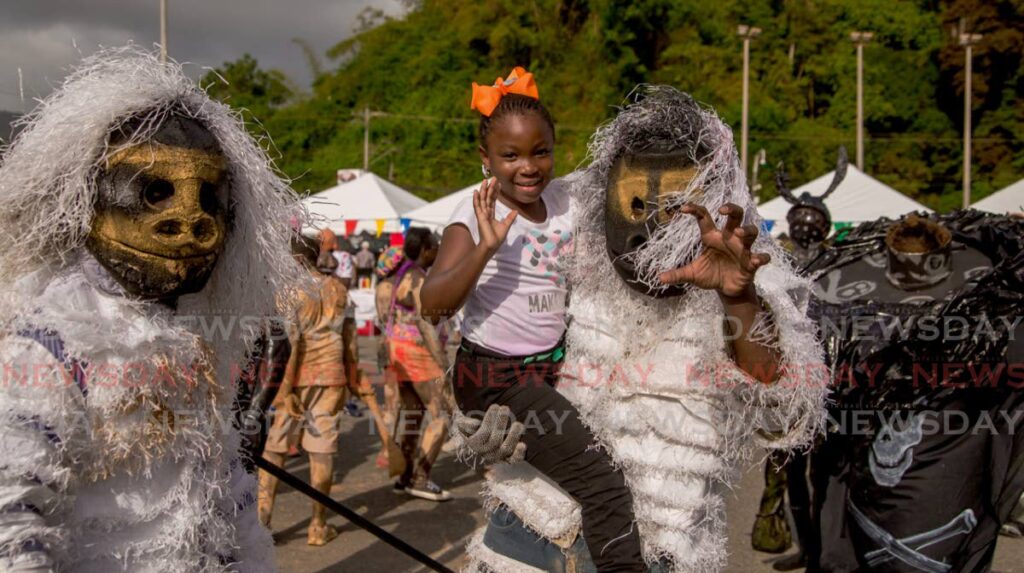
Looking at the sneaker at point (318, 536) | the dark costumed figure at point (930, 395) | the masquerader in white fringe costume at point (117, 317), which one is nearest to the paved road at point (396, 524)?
the sneaker at point (318, 536)

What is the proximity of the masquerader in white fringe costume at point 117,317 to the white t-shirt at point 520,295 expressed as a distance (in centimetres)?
77

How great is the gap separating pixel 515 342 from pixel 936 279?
185 cm

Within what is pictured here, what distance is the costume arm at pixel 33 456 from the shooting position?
1.62 metres

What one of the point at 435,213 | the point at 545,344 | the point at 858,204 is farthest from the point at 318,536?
the point at 858,204

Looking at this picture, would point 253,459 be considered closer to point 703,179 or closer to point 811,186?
point 703,179

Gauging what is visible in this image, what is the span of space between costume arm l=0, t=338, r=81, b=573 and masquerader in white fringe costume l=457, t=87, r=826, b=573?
41.1 inches

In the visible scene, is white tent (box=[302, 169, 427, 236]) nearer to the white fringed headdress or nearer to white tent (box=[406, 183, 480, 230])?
white tent (box=[406, 183, 480, 230])

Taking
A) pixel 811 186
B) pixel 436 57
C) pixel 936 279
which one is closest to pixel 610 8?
pixel 436 57

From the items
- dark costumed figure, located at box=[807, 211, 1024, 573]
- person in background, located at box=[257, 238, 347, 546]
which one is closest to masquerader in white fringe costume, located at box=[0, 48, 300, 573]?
dark costumed figure, located at box=[807, 211, 1024, 573]

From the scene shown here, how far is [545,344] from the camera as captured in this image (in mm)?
2559

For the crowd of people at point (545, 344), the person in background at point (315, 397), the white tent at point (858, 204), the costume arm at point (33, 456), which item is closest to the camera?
the costume arm at point (33, 456)

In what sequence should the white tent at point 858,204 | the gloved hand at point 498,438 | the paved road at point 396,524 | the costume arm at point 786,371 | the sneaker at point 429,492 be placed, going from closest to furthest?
the costume arm at point 786,371 → the gloved hand at point 498,438 → the paved road at point 396,524 → the sneaker at point 429,492 → the white tent at point 858,204

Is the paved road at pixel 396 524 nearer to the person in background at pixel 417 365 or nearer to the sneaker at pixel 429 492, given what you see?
the sneaker at pixel 429 492

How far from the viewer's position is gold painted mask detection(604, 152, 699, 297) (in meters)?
2.27
